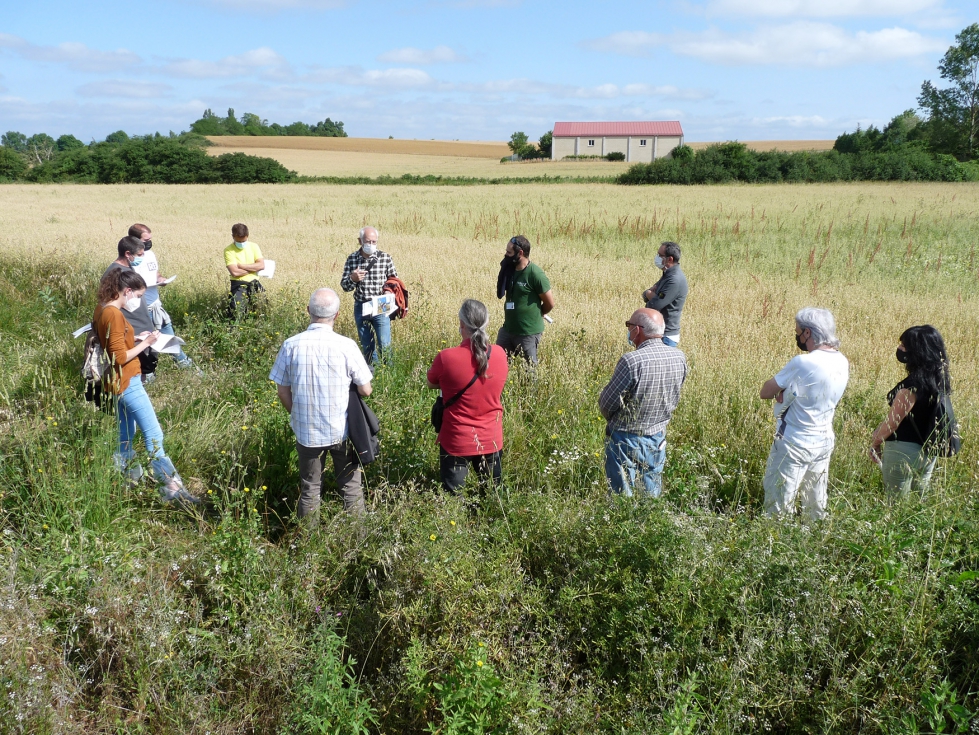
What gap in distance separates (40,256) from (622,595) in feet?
43.8

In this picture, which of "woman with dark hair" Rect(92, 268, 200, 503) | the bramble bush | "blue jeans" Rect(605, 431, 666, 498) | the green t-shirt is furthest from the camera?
the green t-shirt

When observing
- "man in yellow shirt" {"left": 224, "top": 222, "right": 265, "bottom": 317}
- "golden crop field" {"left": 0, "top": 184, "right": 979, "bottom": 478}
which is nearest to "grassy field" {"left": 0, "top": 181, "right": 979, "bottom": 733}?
"golden crop field" {"left": 0, "top": 184, "right": 979, "bottom": 478}

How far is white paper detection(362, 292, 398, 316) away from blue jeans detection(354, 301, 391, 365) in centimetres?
7

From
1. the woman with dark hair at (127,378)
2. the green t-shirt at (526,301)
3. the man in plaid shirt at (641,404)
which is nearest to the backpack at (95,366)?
the woman with dark hair at (127,378)

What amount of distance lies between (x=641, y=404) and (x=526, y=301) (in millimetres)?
2686

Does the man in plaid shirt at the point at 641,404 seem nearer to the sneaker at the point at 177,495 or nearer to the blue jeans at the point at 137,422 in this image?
the sneaker at the point at 177,495

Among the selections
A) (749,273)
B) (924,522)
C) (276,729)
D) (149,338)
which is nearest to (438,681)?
(276,729)

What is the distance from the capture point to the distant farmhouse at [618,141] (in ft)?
293

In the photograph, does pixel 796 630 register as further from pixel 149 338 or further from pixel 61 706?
pixel 149 338

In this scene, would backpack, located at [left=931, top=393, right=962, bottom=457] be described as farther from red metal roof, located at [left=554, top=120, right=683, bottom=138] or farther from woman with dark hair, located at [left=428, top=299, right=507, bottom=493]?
red metal roof, located at [left=554, top=120, right=683, bottom=138]

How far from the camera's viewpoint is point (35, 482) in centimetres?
434

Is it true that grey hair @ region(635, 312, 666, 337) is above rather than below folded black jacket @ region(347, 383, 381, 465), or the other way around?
above

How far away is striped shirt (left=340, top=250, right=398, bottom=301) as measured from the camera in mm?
7637

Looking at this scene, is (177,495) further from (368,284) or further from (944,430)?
(944,430)
